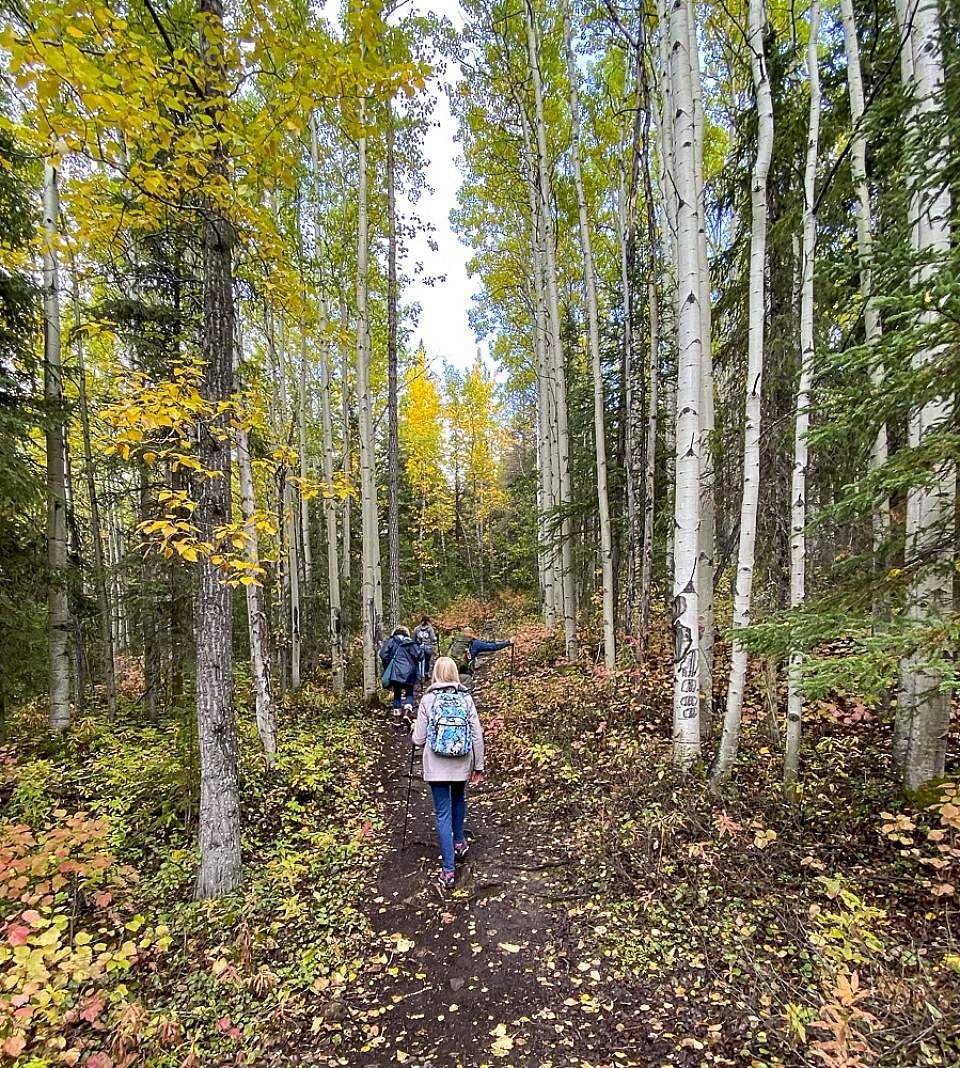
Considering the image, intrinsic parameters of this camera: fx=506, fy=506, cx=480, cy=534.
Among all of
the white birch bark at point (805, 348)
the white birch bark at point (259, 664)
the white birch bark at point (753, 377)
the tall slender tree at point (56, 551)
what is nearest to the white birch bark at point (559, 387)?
the white birch bark at point (753, 377)

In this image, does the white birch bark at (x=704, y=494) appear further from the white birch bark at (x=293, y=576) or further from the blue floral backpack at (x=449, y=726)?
the white birch bark at (x=293, y=576)

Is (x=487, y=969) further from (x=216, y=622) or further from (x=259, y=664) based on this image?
(x=259, y=664)

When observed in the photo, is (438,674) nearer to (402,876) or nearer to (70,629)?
(402,876)

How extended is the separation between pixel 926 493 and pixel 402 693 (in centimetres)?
846

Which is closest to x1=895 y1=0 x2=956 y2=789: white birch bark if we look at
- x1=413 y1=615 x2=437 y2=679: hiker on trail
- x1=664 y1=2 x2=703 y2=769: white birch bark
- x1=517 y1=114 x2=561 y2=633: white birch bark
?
x1=664 y1=2 x2=703 y2=769: white birch bark

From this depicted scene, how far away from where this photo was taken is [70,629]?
25.7 feet

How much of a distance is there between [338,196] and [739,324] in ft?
34.0

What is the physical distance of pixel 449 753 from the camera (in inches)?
183

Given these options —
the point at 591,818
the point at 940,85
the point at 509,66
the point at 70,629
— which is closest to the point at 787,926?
the point at 591,818

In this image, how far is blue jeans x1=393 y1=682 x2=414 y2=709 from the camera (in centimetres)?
960

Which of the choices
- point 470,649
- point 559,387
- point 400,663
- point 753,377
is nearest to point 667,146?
point 559,387

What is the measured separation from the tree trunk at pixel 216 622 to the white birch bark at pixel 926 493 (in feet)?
16.9

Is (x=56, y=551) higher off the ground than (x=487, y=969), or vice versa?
(x=56, y=551)

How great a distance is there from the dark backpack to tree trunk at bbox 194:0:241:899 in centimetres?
828
